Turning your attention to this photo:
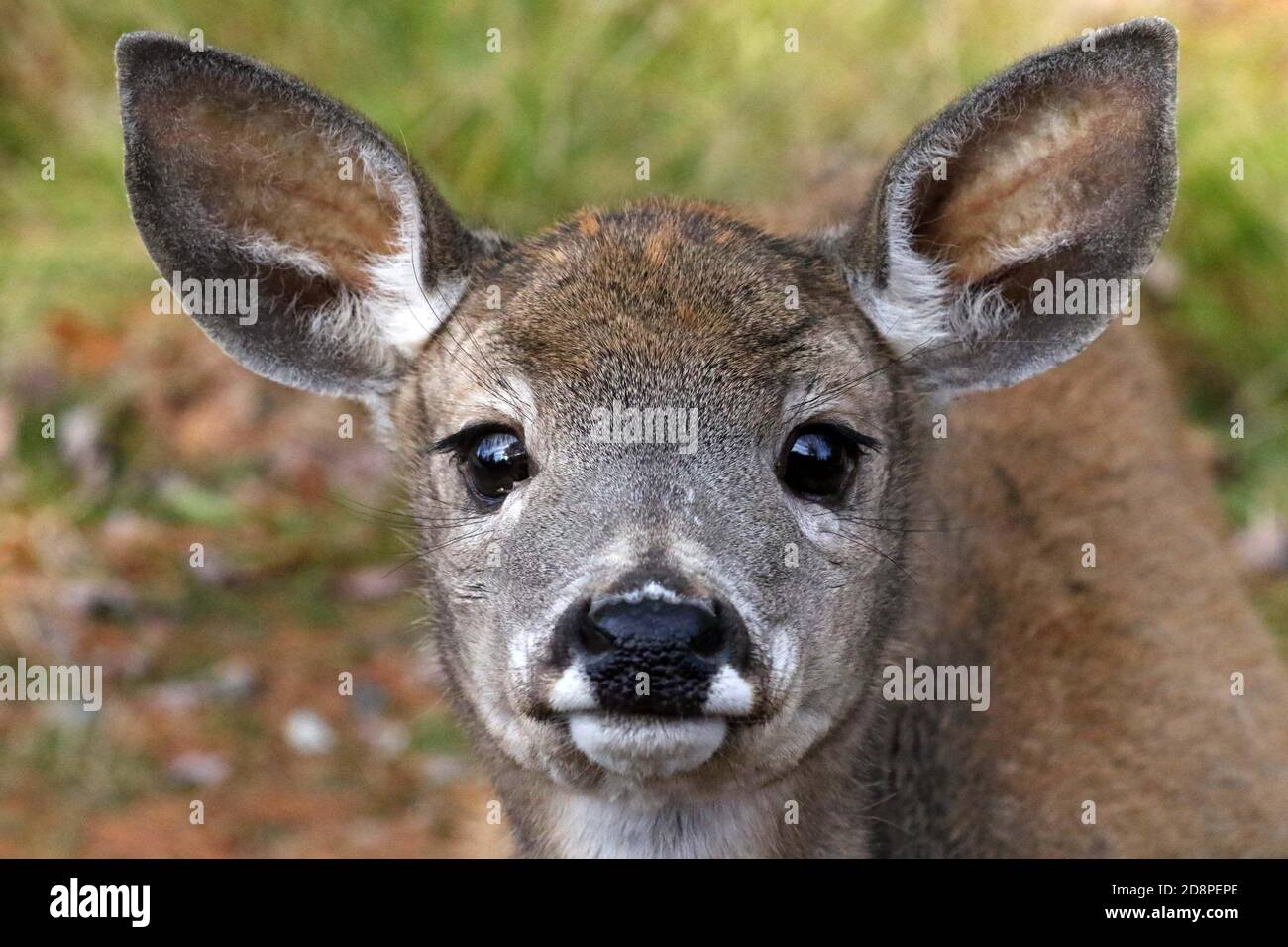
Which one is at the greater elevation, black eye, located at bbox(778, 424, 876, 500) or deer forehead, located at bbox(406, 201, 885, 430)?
deer forehead, located at bbox(406, 201, 885, 430)

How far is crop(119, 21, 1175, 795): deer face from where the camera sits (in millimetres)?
3887

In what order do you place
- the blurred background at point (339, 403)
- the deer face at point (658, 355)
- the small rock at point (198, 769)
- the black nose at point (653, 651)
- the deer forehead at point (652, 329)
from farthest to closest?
the blurred background at point (339, 403) → the small rock at point (198, 769) → the deer forehead at point (652, 329) → the deer face at point (658, 355) → the black nose at point (653, 651)

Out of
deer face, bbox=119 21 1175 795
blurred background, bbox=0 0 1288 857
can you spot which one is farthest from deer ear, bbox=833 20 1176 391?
blurred background, bbox=0 0 1288 857

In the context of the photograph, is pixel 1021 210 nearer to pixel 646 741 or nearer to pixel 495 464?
pixel 495 464

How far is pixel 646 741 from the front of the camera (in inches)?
148

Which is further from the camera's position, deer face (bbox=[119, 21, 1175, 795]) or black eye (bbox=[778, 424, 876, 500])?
black eye (bbox=[778, 424, 876, 500])

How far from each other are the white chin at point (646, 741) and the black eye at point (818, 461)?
76 cm

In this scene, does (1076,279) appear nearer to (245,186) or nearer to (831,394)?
(831,394)

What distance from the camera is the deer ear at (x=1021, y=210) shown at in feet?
14.7

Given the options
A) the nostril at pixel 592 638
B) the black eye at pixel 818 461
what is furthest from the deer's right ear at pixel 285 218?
the nostril at pixel 592 638

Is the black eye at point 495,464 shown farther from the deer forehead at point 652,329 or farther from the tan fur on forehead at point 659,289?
the tan fur on forehead at point 659,289

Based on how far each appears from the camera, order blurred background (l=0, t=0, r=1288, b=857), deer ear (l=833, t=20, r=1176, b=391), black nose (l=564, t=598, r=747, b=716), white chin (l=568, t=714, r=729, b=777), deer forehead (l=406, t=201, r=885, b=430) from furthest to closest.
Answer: blurred background (l=0, t=0, r=1288, b=857)
deer ear (l=833, t=20, r=1176, b=391)
deer forehead (l=406, t=201, r=885, b=430)
white chin (l=568, t=714, r=729, b=777)
black nose (l=564, t=598, r=747, b=716)

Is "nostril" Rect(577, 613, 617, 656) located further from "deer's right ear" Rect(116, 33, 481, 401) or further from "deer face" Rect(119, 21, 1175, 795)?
"deer's right ear" Rect(116, 33, 481, 401)
